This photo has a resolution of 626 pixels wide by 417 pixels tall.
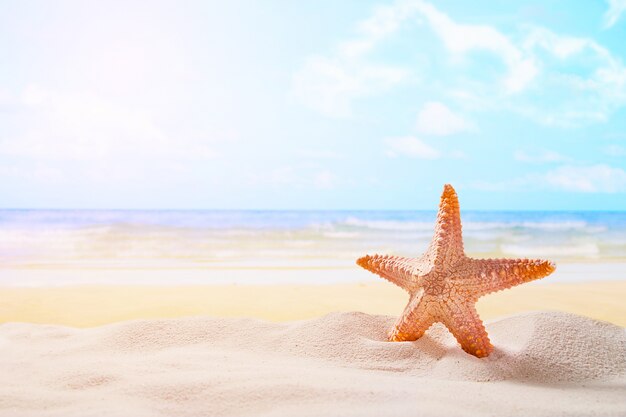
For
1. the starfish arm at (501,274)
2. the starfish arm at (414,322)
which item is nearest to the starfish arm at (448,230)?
the starfish arm at (501,274)

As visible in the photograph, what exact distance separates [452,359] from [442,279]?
17.8 inches

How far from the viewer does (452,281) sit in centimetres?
302

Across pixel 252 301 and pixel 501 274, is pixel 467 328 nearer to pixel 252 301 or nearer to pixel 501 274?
pixel 501 274

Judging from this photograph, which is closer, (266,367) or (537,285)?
(266,367)

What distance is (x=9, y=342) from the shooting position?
321 cm

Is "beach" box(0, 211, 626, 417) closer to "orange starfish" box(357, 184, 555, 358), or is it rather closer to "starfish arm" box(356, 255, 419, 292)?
"orange starfish" box(357, 184, 555, 358)

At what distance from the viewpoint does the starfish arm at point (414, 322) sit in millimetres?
3041

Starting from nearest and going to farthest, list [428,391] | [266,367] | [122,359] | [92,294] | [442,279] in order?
[428,391] < [266,367] < [122,359] < [442,279] < [92,294]

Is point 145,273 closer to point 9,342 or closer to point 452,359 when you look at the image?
point 9,342

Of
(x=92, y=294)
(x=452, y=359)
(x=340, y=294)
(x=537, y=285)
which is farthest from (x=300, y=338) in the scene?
(x=537, y=285)

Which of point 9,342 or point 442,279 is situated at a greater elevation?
point 442,279

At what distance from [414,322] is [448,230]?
55cm

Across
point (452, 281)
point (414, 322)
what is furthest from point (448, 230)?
point (414, 322)

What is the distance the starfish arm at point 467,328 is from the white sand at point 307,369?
0.07m
